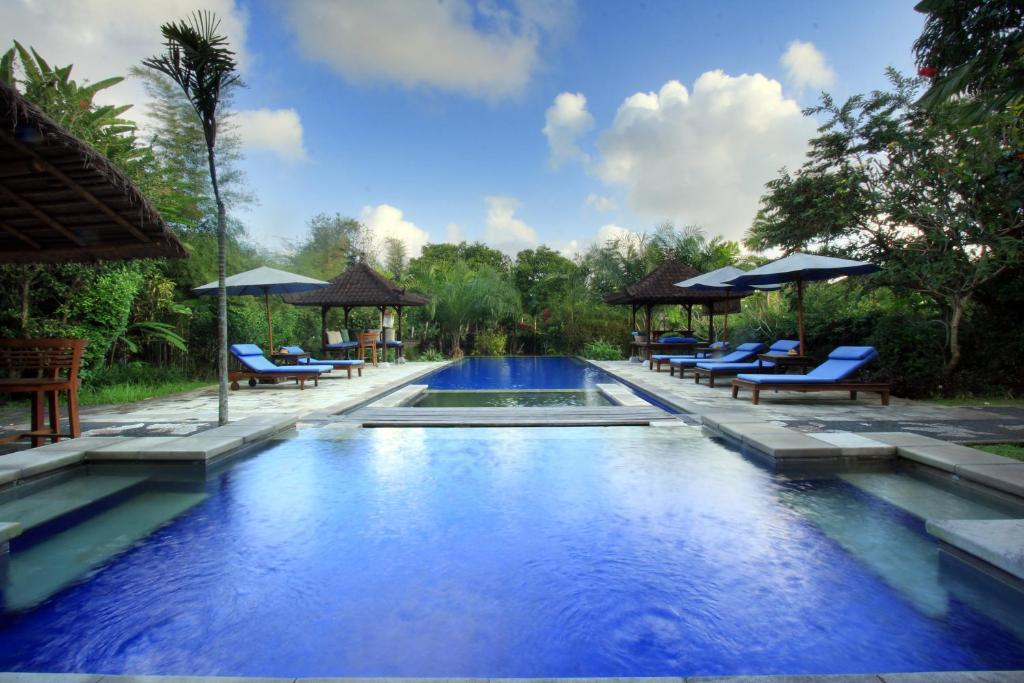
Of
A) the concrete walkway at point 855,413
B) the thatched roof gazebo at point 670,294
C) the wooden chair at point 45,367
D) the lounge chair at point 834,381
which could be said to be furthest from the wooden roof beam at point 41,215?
the thatched roof gazebo at point 670,294

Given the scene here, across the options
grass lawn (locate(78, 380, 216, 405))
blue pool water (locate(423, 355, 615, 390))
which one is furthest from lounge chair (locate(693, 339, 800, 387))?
grass lawn (locate(78, 380, 216, 405))

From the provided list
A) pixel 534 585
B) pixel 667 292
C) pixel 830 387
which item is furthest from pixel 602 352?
pixel 534 585

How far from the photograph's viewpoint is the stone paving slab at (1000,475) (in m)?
3.51

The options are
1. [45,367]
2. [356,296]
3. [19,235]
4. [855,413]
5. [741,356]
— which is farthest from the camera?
[356,296]

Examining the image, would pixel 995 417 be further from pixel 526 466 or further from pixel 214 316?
pixel 214 316

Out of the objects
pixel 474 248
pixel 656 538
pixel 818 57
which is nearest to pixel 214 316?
pixel 656 538

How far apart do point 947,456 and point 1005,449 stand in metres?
0.95

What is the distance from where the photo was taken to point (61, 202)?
5168 millimetres

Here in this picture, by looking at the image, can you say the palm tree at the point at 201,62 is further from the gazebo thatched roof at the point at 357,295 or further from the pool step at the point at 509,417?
the gazebo thatched roof at the point at 357,295

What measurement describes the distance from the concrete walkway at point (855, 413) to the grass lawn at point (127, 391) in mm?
7963

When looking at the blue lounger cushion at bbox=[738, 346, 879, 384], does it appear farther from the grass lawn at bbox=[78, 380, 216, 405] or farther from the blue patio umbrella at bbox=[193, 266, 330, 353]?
the grass lawn at bbox=[78, 380, 216, 405]

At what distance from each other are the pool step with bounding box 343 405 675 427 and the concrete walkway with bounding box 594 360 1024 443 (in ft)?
2.57

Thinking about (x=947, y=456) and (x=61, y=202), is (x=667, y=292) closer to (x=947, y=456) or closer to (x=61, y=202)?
(x=947, y=456)

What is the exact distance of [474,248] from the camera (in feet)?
132
